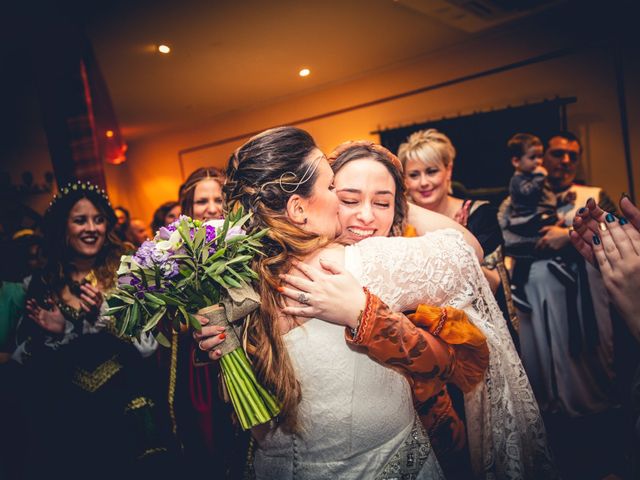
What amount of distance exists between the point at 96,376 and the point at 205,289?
1.63 metres

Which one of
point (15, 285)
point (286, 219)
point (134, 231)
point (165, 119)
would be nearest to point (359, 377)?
point (286, 219)

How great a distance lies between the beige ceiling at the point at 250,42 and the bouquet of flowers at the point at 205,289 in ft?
10.1

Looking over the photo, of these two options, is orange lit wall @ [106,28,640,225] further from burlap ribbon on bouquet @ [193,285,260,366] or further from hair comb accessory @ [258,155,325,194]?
burlap ribbon on bouquet @ [193,285,260,366]

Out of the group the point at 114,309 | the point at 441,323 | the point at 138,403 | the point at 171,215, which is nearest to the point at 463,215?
the point at 441,323

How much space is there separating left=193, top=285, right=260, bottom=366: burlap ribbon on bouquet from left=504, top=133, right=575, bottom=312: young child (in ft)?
9.45

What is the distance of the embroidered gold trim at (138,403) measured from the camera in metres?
2.27

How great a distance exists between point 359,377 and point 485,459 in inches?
25.6

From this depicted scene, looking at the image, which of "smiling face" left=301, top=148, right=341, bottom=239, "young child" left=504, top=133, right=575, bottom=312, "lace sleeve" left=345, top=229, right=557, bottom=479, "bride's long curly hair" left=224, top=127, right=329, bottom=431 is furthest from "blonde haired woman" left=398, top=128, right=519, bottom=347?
"bride's long curly hair" left=224, top=127, right=329, bottom=431

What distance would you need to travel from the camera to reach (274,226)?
3.91 feet

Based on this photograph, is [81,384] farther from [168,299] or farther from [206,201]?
[168,299]

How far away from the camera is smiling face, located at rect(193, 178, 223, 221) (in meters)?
2.67

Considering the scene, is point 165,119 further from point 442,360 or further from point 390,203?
point 442,360

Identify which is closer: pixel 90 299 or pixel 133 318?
pixel 133 318

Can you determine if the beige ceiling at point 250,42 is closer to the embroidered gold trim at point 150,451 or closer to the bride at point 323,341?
the bride at point 323,341
